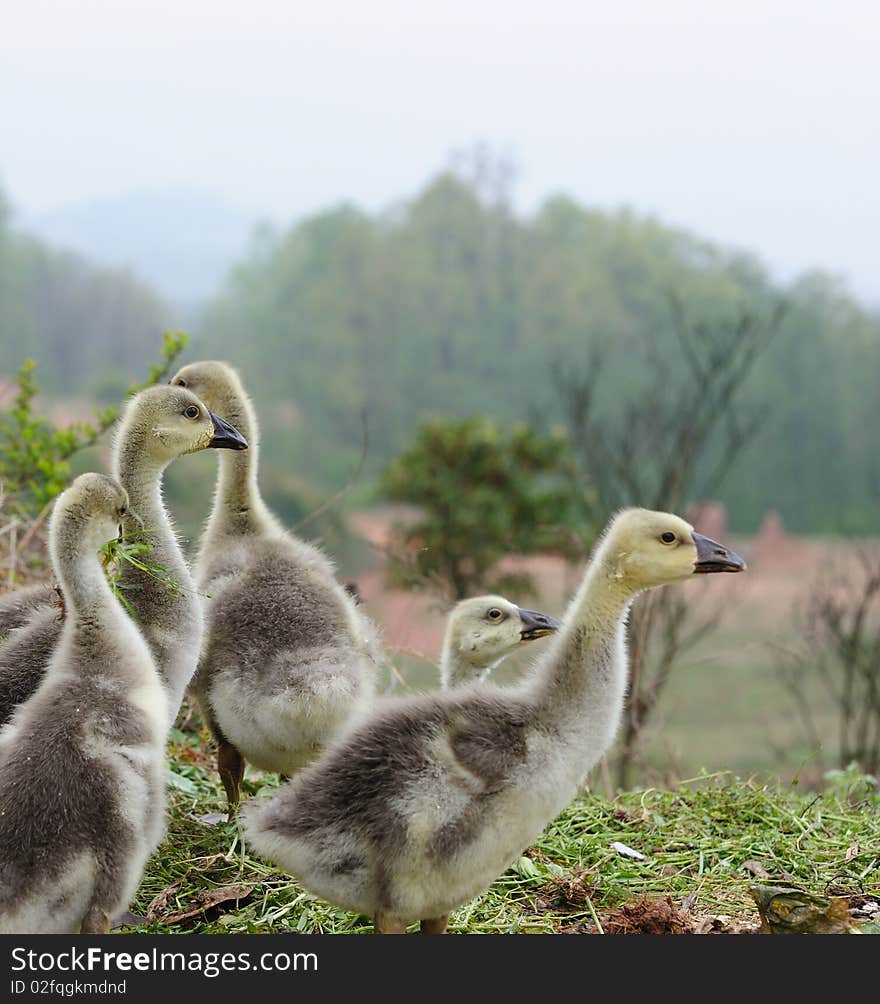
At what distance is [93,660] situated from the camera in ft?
11.4

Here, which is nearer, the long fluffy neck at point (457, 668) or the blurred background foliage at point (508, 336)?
the long fluffy neck at point (457, 668)

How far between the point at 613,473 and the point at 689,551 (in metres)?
5.65

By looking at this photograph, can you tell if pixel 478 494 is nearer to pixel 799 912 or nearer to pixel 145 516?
pixel 145 516

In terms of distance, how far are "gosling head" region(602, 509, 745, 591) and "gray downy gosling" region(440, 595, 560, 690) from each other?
1.01 meters

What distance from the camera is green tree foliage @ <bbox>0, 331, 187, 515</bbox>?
6094 mm

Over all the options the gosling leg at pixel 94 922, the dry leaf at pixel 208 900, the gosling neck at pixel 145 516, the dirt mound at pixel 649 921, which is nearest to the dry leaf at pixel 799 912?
the dirt mound at pixel 649 921

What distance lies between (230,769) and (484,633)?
3.61 ft

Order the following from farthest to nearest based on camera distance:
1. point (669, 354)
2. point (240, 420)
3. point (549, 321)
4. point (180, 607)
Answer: point (549, 321), point (669, 354), point (240, 420), point (180, 607)

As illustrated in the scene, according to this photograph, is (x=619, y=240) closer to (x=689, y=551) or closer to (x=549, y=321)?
(x=549, y=321)

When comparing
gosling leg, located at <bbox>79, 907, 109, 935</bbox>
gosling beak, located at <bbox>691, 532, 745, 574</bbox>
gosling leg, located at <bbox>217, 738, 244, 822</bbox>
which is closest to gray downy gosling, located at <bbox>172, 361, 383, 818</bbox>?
gosling leg, located at <bbox>217, 738, 244, 822</bbox>

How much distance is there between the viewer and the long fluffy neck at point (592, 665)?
3457 millimetres

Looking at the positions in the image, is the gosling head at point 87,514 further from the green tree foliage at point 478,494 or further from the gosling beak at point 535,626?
the green tree foliage at point 478,494

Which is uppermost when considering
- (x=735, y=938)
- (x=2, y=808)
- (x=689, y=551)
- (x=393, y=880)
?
(x=689, y=551)

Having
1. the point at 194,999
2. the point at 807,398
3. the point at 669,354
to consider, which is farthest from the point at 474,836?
the point at 807,398
